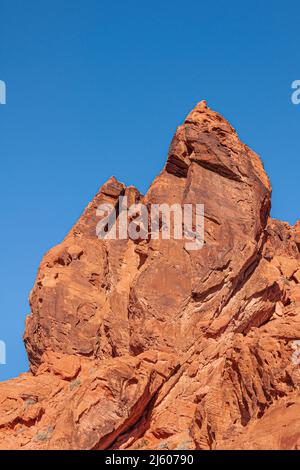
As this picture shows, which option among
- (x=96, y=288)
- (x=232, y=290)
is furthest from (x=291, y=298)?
(x=96, y=288)

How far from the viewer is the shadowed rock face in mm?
32500

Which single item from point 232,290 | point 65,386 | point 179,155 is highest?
point 179,155

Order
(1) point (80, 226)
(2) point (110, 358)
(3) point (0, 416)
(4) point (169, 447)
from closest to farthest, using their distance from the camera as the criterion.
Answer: (4) point (169, 447) < (3) point (0, 416) < (2) point (110, 358) < (1) point (80, 226)

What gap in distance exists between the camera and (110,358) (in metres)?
42.1

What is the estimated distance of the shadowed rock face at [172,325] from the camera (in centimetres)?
3250

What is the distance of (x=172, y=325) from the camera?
40969 mm

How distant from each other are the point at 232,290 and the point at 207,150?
8.21 metres

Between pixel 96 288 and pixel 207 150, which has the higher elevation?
pixel 207 150

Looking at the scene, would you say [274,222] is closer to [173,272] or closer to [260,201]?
[260,201]

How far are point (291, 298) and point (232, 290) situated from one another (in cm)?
510
